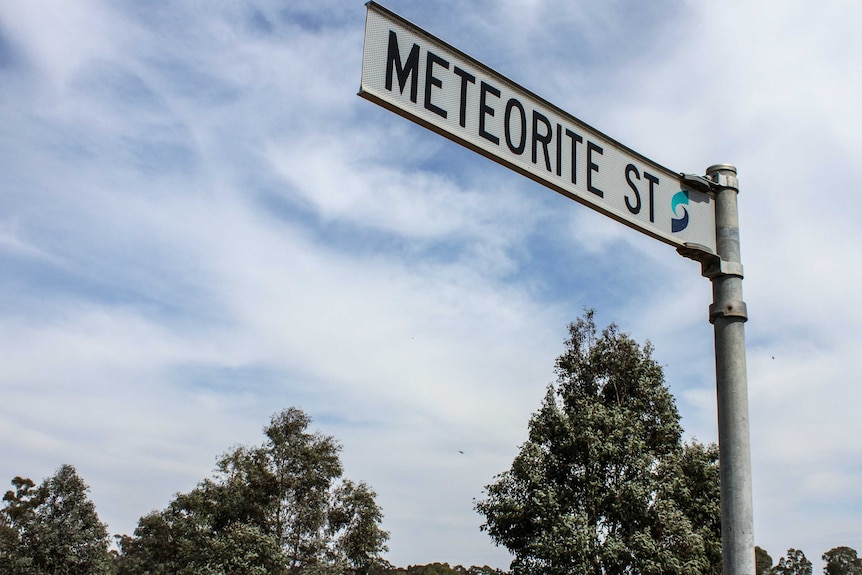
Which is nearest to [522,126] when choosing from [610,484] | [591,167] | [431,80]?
→ [591,167]

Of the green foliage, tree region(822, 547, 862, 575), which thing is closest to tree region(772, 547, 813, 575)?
tree region(822, 547, 862, 575)

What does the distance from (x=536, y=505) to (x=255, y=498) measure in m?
18.6

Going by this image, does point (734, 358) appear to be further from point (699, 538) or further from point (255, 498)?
point (255, 498)

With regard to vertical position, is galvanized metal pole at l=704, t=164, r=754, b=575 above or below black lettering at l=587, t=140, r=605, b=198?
below

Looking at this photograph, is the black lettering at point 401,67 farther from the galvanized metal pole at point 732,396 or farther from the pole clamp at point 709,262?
the galvanized metal pole at point 732,396

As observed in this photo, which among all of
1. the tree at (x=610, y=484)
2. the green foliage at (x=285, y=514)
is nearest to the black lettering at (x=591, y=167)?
the tree at (x=610, y=484)

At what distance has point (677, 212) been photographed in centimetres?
446

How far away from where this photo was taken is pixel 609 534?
2645 cm

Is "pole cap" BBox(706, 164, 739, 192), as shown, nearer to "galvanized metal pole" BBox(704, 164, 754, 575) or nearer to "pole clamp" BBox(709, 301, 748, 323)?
"galvanized metal pole" BBox(704, 164, 754, 575)

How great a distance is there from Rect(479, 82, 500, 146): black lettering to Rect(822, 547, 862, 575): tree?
5366 inches

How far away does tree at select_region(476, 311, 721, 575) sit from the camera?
25438 mm

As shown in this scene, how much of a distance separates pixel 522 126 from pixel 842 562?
454 ft

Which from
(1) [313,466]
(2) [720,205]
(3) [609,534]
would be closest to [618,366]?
(3) [609,534]

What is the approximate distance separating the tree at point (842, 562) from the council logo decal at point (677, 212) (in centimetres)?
13511
